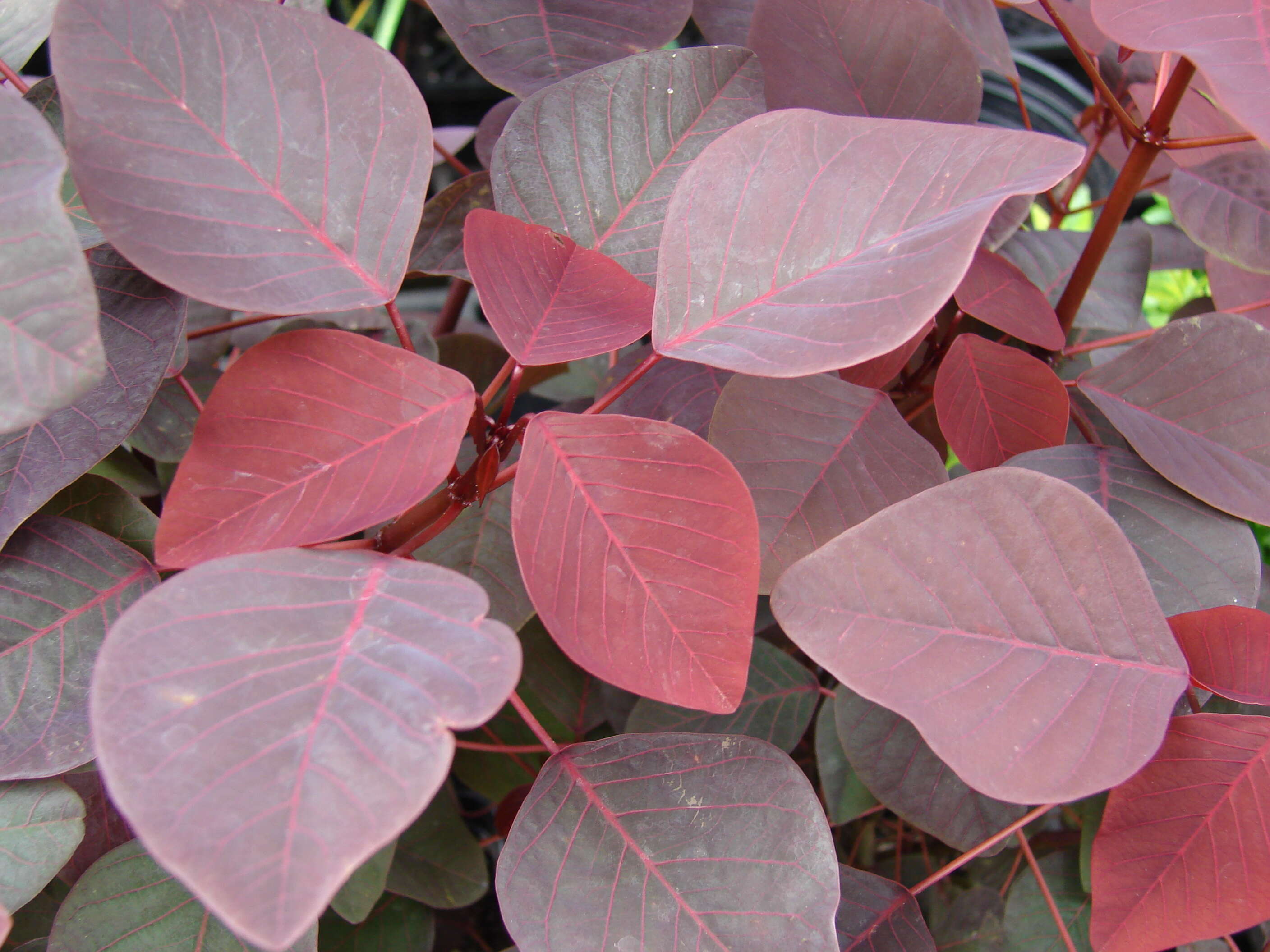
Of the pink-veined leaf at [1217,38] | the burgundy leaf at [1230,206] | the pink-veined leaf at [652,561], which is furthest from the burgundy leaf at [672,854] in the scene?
→ the burgundy leaf at [1230,206]

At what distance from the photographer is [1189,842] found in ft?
1.28

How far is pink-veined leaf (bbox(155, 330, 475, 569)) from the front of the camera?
0.34 m

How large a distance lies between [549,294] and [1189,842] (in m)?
0.42

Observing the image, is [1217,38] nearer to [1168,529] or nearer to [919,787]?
[1168,529]

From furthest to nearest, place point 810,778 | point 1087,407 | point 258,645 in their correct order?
point 810,778 < point 1087,407 < point 258,645

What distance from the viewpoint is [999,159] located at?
0.34m

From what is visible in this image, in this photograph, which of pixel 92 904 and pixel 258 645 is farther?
pixel 92 904

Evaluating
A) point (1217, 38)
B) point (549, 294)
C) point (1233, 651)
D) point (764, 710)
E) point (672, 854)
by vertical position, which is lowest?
point (764, 710)

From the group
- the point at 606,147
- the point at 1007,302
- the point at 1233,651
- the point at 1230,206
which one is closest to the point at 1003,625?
the point at 1233,651

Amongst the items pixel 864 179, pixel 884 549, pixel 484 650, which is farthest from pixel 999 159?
pixel 484 650

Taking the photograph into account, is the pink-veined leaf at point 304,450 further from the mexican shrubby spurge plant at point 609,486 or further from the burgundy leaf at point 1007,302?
the burgundy leaf at point 1007,302

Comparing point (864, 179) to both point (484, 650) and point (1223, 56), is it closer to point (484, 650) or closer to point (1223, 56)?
point (1223, 56)

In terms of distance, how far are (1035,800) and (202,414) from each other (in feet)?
1.27

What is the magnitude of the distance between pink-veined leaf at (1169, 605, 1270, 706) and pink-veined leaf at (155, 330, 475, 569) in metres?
0.38
